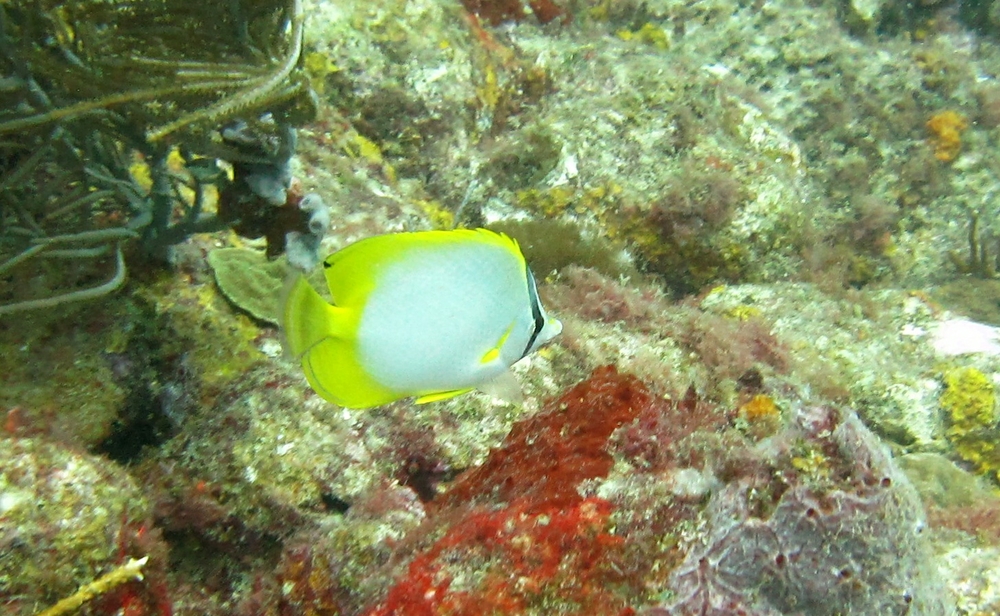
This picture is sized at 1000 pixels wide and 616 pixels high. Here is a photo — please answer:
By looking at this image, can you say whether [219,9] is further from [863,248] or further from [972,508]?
[863,248]

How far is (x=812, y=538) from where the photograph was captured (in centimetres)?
179

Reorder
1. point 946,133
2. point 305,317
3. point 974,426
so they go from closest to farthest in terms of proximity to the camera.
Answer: point 305,317
point 974,426
point 946,133

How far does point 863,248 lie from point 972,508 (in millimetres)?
4671

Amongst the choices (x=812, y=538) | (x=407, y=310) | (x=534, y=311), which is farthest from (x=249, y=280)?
(x=812, y=538)

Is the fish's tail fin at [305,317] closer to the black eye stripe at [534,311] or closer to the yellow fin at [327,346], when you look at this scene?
the yellow fin at [327,346]

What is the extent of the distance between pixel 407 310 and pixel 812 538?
4.63 ft

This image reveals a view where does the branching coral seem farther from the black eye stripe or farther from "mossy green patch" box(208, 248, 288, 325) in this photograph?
the black eye stripe

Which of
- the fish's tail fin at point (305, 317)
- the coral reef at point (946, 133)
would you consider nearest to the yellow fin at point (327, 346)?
the fish's tail fin at point (305, 317)

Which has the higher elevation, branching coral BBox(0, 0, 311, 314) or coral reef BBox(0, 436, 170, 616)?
branching coral BBox(0, 0, 311, 314)

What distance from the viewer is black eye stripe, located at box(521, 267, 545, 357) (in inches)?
60.9

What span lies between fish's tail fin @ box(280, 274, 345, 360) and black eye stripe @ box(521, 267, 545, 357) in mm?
486

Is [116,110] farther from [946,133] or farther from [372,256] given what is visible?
[946,133]

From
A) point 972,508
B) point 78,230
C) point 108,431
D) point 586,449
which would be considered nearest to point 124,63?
point 78,230

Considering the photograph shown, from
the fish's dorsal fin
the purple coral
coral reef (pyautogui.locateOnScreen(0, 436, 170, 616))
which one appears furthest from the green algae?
the purple coral
